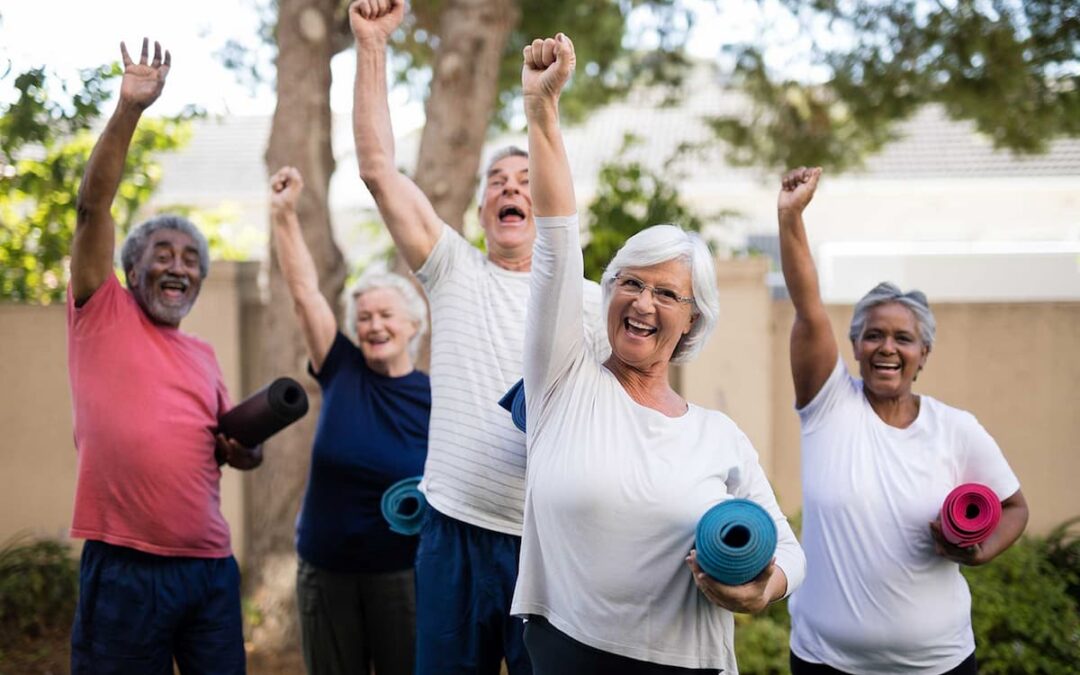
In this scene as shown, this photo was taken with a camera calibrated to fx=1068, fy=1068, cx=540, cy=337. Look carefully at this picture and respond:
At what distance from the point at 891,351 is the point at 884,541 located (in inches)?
23.0

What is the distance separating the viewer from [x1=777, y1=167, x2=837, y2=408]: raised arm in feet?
10.8

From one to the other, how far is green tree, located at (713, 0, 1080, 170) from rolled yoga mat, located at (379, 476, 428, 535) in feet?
19.4

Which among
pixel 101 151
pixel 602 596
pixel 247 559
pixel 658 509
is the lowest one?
pixel 247 559

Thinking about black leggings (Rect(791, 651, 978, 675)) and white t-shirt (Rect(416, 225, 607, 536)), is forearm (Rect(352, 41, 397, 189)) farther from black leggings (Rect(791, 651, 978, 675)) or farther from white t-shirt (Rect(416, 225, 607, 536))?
black leggings (Rect(791, 651, 978, 675))

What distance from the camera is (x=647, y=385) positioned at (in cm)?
247

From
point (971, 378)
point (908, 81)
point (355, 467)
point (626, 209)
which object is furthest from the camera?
point (908, 81)

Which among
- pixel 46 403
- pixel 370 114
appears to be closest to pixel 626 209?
pixel 46 403

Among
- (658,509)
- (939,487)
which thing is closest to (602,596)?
(658,509)

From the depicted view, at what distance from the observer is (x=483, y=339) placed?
302 centimetres

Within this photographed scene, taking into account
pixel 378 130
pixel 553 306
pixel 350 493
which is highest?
pixel 378 130

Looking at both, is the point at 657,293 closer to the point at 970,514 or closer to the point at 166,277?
the point at 970,514

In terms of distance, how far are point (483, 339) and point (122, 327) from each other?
1.14m

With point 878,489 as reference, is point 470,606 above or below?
below

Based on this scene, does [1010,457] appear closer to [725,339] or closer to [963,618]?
[725,339]
